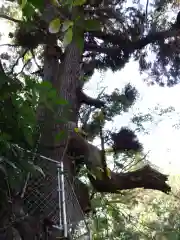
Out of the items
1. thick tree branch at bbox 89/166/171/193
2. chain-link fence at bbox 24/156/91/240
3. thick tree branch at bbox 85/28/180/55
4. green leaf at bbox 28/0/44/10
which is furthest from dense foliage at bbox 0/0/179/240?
green leaf at bbox 28/0/44/10

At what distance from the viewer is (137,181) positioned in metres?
4.15

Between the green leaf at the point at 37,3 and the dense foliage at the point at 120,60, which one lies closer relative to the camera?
the green leaf at the point at 37,3

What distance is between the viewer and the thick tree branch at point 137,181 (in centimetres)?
406

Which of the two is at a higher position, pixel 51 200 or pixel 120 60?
pixel 120 60

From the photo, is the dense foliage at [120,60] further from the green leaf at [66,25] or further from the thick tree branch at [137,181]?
the green leaf at [66,25]

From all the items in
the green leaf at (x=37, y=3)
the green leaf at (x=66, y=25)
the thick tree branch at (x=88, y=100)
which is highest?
the thick tree branch at (x=88, y=100)

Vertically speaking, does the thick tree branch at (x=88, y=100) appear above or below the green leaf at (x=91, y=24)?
above

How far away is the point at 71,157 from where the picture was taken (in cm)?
384

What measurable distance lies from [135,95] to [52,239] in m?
2.99

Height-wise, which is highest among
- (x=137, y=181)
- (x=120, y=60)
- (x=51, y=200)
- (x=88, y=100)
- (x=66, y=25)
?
(x=120, y=60)

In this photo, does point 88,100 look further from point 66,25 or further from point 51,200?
point 66,25

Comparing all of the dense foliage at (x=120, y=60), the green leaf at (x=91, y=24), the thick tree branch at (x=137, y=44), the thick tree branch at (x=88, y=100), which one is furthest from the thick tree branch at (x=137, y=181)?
the green leaf at (x=91, y=24)

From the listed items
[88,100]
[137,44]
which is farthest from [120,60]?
[88,100]

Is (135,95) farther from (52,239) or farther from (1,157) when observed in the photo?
(1,157)
